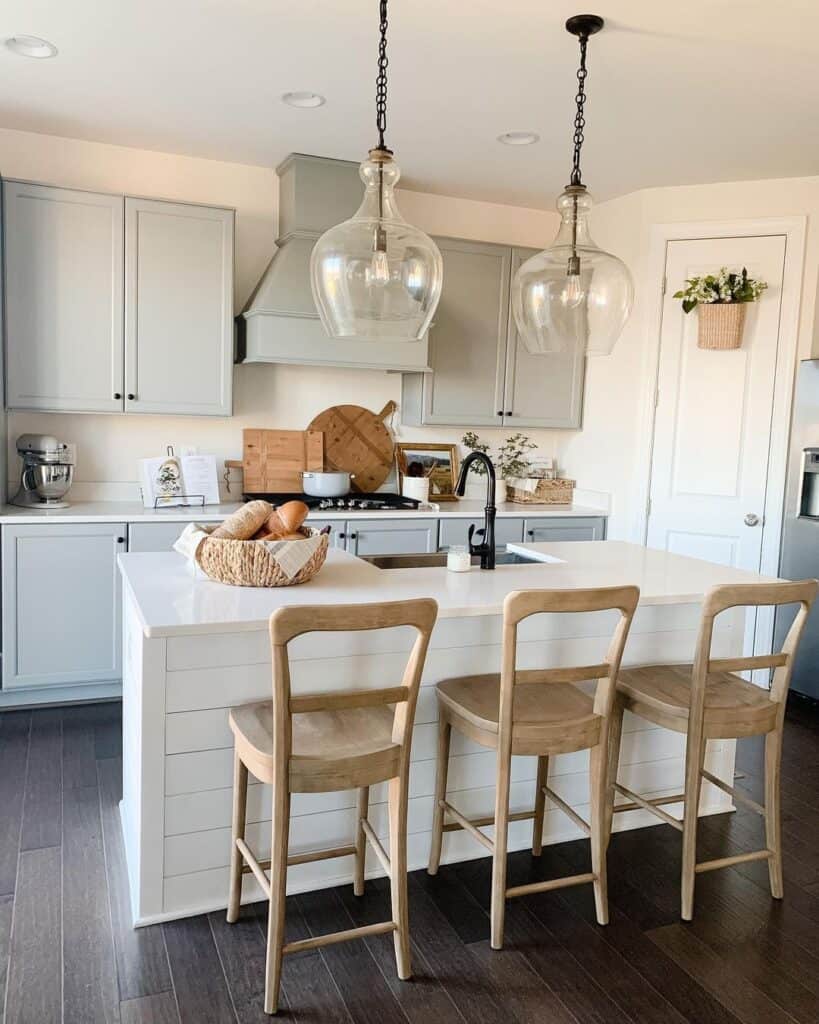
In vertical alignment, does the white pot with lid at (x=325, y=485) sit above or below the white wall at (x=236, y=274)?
below

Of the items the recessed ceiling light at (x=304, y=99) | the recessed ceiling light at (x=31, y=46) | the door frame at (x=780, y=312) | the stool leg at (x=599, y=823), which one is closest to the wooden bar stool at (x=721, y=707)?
the stool leg at (x=599, y=823)

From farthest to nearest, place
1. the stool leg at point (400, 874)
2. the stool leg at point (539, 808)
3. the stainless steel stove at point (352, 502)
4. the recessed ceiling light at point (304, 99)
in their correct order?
the stainless steel stove at point (352, 502) < the recessed ceiling light at point (304, 99) < the stool leg at point (539, 808) < the stool leg at point (400, 874)

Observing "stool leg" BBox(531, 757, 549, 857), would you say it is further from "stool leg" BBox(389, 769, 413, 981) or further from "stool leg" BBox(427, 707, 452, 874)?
"stool leg" BBox(389, 769, 413, 981)

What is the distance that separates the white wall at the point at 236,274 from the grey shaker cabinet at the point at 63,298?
35 cm

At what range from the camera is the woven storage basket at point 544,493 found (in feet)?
16.4

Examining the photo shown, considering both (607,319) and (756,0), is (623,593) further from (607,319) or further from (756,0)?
(756,0)

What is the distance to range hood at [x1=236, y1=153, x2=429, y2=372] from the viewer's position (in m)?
4.15

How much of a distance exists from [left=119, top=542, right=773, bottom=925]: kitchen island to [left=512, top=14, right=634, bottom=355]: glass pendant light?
2.62 ft

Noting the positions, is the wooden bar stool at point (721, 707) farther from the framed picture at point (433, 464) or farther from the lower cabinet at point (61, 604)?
the framed picture at point (433, 464)

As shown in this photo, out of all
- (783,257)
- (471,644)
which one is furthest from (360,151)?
(471,644)

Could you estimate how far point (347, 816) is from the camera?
2.42m

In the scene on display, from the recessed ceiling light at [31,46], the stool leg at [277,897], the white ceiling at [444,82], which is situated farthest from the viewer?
the recessed ceiling light at [31,46]

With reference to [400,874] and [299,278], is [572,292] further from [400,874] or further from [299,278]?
[299,278]

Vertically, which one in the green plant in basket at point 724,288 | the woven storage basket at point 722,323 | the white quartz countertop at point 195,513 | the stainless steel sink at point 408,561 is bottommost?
the stainless steel sink at point 408,561
